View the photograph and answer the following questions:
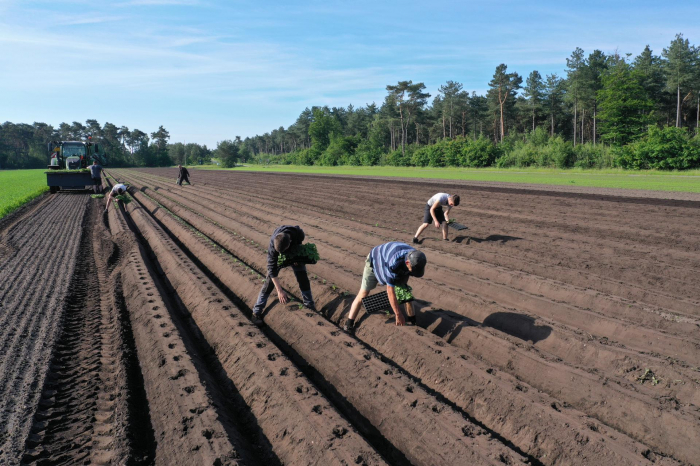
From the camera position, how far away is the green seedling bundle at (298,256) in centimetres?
623

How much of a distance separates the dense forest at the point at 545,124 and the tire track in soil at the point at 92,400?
903 inches

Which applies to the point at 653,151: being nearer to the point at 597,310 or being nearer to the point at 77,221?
the point at 597,310

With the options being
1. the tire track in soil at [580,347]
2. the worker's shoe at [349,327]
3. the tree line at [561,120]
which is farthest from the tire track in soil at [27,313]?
the tree line at [561,120]

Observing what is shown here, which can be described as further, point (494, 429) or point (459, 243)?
point (459, 243)

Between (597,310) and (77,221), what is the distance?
16.5 m

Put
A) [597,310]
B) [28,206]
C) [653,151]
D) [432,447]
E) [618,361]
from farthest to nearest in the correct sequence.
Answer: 1. [653,151]
2. [28,206]
3. [597,310]
4. [618,361]
5. [432,447]

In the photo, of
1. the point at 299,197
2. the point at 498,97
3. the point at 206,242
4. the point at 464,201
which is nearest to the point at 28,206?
the point at 299,197

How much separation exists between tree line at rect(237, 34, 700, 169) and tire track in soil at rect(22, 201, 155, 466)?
3397cm

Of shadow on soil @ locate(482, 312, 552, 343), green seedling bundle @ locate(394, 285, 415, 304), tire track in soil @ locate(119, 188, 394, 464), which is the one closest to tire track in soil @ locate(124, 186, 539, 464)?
tire track in soil @ locate(119, 188, 394, 464)

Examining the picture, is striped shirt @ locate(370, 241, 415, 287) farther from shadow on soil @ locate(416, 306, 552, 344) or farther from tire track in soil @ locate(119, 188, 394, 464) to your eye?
tire track in soil @ locate(119, 188, 394, 464)

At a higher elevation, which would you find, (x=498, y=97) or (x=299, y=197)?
(x=498, y=97)

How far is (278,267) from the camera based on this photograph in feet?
20.6

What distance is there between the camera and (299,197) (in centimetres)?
2302

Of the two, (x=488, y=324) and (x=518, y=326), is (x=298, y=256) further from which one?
(x=518, y=326)
